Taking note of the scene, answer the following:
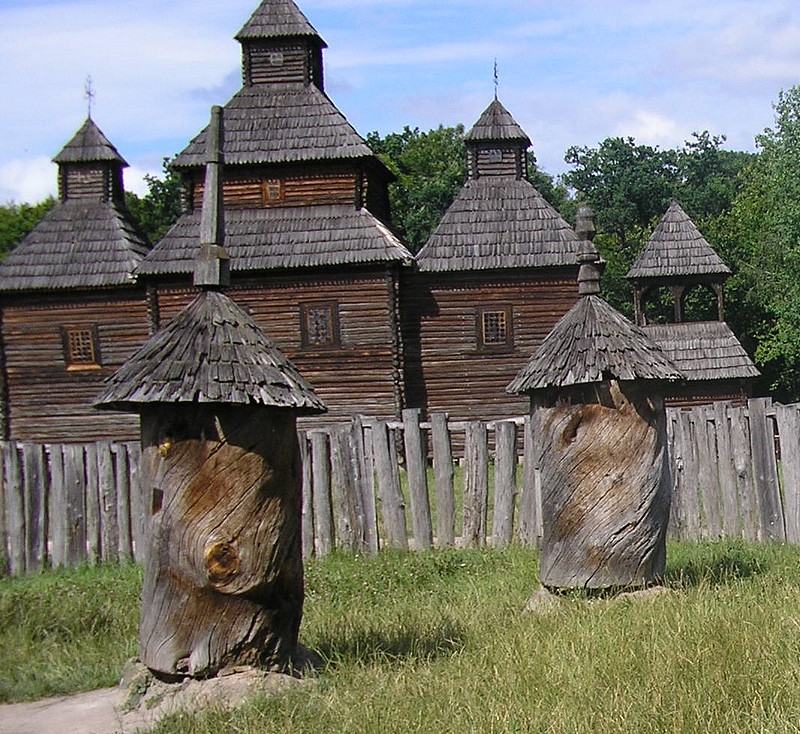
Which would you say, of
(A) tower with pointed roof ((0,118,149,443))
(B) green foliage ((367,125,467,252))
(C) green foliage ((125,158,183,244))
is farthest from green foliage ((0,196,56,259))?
(A) tower with pointed roof ((0,118,149,443))

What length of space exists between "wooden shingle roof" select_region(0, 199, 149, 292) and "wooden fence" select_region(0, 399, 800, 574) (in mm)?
14182

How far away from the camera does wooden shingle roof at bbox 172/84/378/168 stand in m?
23.8

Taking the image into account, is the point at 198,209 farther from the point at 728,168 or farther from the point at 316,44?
the point at 728,168

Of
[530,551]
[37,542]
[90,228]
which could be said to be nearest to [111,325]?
[90,228]

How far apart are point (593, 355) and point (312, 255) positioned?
1660cm

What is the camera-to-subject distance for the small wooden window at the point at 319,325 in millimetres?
23812

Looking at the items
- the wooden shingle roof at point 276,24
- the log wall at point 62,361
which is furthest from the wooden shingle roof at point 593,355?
the wooden shingle roof at point 276,24

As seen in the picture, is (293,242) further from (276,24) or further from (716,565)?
(716,565)

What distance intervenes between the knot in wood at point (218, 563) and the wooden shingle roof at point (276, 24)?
21.6m

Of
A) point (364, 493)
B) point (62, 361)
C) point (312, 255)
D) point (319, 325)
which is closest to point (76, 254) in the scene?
point (62, 361)

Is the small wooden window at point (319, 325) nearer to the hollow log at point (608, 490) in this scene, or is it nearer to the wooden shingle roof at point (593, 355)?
the wooden shingle roof at point (593, 355)

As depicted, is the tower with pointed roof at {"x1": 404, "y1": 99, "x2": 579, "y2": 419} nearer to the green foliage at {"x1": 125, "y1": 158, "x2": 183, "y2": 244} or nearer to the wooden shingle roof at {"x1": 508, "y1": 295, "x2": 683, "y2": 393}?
the wooden shingle roof at {"x1": 508, "y1": 295, "x2": 683, "y2": 393}

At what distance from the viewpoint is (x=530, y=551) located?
33.4 feet

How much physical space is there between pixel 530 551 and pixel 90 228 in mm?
18638
